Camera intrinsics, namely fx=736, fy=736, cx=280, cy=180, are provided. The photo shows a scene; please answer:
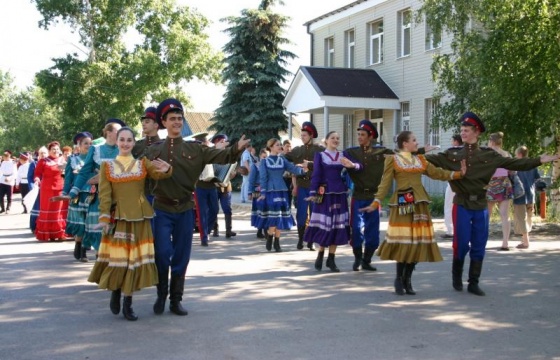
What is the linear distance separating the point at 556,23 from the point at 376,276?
6659 mm

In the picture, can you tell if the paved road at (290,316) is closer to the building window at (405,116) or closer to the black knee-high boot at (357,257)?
→ the black knee-high boot at (357,257)

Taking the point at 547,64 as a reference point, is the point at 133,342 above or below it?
below

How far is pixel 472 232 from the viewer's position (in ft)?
28.9

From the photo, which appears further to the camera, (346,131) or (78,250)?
(346,131)

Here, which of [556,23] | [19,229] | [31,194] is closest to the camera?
[556,23]

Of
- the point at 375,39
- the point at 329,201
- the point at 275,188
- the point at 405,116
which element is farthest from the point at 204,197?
the point at 375,39

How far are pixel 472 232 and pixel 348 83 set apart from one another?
21482 millimetres

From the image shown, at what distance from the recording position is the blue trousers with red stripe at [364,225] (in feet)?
33.6

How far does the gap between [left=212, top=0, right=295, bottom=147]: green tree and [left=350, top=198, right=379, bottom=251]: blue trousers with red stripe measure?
2588 cm

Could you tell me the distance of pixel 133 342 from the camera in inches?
248

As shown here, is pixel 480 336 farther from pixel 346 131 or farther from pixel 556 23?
pixel 346 131

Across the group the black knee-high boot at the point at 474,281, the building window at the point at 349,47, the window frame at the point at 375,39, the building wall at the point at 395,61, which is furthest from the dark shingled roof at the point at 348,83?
the black knee-high boot at the point at 474,281

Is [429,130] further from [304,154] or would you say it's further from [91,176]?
[91,176]

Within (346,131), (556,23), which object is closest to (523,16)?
(556,23)
